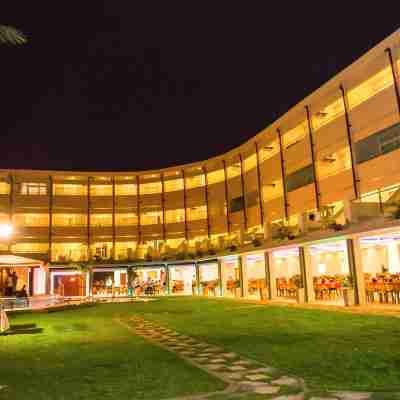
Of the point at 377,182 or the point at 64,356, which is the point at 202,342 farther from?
the point at 377,182

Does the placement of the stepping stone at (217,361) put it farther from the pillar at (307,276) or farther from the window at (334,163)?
the window at (334,163)

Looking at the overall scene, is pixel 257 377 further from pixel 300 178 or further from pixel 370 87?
pixel 300 178

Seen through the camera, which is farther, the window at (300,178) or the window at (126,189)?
the window at (126,189)

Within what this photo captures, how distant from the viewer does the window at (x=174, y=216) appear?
55.3m

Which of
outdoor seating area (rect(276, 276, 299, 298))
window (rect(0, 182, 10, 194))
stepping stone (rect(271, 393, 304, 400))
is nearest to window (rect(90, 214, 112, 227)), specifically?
window (rect(0, 182, 10, 194))

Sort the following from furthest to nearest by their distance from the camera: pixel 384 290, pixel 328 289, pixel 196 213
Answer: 1. pixel 196 213
2. pixel 328 289
3. pixel 384 290

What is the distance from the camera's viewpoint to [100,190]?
187 feet

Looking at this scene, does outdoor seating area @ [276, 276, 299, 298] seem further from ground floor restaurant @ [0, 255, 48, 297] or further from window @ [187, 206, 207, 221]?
window @ [187, 206, 207, 221]

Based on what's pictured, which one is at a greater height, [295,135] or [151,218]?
[295,135]

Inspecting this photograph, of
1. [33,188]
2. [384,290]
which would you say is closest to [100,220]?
[33,188]

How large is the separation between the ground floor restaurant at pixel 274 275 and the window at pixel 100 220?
6288 mm

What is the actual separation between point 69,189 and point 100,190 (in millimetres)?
3794

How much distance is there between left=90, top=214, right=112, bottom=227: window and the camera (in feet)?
183

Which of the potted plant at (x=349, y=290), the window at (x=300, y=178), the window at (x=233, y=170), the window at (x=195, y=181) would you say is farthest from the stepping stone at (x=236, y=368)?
the window at (x=195, y=181)
